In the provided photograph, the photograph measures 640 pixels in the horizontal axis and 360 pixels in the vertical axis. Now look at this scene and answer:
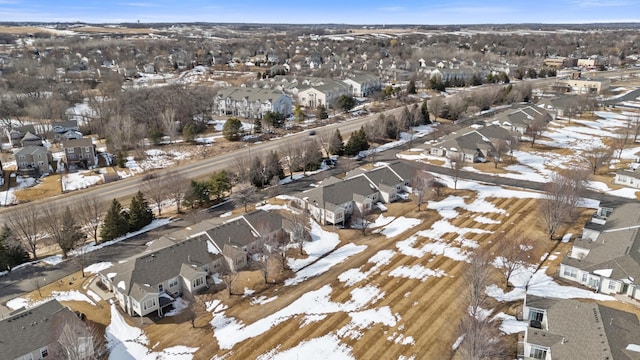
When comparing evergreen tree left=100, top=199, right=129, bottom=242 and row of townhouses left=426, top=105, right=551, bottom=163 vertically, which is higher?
row of townhouses left=426, top=105, right=551, bottom=163

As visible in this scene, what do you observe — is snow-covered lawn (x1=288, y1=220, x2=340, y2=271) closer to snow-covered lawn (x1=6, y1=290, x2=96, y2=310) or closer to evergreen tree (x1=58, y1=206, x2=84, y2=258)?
snow-covered lawn (x1=6, y1=290, x2=96, y2=310)

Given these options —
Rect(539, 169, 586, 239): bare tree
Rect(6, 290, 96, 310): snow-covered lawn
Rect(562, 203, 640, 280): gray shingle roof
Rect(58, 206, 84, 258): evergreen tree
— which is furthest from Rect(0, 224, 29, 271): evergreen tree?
Rect(539, 169, 586, 239): bare tree

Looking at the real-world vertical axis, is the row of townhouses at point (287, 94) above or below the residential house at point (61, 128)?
above

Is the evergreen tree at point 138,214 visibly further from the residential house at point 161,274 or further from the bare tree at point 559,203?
the bare tree at point 559,203

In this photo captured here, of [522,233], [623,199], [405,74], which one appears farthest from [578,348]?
[405,74]

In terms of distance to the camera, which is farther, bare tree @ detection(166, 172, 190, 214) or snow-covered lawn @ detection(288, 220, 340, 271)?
bare tree @ detection(166, 172, 190, 214)

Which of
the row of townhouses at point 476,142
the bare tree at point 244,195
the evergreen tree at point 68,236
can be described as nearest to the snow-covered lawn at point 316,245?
the bare tree at point 244,195
